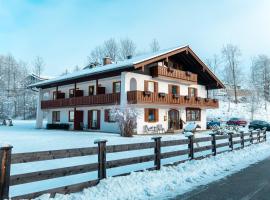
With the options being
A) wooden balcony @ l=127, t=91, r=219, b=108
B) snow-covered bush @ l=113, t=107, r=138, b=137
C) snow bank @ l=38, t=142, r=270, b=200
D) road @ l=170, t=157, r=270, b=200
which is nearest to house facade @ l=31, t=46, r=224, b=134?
wooden balcony @ l=127, t=91, r=219, b=108

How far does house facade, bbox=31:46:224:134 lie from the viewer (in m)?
27.3

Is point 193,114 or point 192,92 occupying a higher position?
point 192,92

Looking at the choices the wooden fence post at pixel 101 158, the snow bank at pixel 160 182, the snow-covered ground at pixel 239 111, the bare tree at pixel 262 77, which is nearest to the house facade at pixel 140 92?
the snow bank at pixel 160 182

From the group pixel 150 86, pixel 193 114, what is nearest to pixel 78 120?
pixel 150 86

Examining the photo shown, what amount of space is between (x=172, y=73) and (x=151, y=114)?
186 inches

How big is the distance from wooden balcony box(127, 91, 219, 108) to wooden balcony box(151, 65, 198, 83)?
2108mm

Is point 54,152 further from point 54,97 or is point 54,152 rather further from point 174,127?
point 54,97

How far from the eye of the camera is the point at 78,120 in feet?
108

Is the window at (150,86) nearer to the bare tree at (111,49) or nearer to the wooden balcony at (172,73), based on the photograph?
the wooden balcony at (172,73)

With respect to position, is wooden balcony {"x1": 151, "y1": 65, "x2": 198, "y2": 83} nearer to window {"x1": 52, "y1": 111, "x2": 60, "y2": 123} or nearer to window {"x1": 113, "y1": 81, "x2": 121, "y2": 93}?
window {"x1": 113, "y1": 81, "x2": 121, "y2": 93}

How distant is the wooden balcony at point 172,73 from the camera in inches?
1141

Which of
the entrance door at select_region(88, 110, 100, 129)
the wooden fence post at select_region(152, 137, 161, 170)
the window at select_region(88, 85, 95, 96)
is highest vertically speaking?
the window at select_region(88, 85, 95, 96)

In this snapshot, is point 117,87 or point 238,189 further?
point 117,87

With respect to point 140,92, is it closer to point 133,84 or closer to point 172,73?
point 133,84
